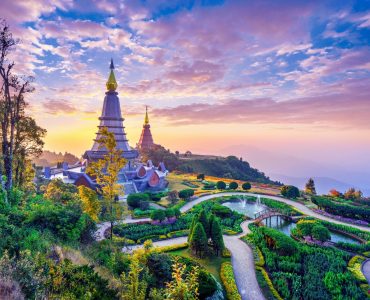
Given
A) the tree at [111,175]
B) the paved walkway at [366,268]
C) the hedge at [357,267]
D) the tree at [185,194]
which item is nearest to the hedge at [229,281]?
the tree at [111,175]

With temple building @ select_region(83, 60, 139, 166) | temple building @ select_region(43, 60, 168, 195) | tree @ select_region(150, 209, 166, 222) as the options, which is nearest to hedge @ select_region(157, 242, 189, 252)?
tree @ select_region(150, 209, 166, 222)

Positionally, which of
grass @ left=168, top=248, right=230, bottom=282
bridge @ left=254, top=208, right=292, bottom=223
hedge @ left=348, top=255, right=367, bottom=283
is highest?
bridge @ left=254, top=208, right=292, bottom=223

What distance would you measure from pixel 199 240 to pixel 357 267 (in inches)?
438

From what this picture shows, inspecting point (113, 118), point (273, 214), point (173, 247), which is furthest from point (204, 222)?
point (113, 118)

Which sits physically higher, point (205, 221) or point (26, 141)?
point (26, 141)

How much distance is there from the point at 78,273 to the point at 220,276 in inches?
388

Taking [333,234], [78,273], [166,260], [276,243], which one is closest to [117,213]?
[166,260]

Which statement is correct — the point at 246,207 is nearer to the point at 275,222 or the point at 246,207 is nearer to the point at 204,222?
the point at 275,222

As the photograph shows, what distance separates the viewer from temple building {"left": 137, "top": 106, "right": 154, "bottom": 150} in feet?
227

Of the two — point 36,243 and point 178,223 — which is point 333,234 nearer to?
point 178,223

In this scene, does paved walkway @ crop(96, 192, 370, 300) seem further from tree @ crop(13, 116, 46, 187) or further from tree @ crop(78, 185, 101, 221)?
tree @ crop(13, 116, 46, 187)

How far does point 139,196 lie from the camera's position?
97.3 feet

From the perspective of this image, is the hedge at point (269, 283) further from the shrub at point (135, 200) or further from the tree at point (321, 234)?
the shrub at point (135, 200)

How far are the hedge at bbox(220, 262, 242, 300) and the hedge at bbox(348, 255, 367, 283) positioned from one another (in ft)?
26.4
